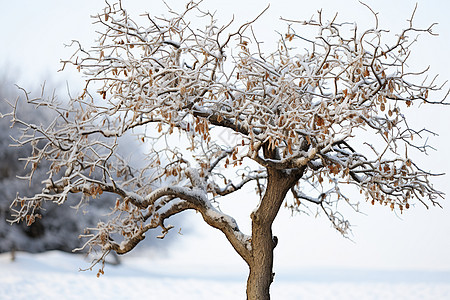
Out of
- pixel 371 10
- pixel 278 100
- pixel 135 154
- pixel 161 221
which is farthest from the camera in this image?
pixel 135 154

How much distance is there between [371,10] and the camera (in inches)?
154

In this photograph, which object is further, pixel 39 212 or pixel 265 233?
pixel 39 212

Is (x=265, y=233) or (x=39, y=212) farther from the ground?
(x=39, y=212)

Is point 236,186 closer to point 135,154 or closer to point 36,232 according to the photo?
point 135,154

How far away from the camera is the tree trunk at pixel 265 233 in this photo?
5066 mm

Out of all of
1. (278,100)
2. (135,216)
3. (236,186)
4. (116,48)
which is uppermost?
(116,48)

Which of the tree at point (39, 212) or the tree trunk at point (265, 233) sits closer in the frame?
the tree trunk at point (265, 233)

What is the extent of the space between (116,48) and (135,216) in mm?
2033

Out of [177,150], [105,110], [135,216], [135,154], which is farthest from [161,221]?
[135,154]

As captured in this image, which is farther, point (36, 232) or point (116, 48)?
point (36, 232)

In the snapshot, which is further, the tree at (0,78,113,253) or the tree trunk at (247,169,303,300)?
the tree at (0,78,113,253)

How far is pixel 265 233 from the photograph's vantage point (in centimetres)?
511

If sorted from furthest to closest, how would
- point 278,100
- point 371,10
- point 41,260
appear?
point 41,260 → point 278,100 → point 371,10

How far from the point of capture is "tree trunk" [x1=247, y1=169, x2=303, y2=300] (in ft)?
16.6
